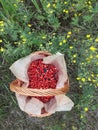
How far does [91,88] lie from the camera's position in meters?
2.12

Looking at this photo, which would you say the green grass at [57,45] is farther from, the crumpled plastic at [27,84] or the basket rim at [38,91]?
the basket rim at [38,91]

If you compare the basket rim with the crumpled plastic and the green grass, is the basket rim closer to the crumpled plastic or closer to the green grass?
the crumpled plastic

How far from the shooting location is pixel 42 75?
6.75 ft

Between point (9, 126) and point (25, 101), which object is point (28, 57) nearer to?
point (25, 101)

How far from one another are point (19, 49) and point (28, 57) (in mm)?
81

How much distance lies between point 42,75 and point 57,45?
235 mm

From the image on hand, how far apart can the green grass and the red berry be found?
0.10 meters

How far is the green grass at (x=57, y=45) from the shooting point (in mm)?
2080

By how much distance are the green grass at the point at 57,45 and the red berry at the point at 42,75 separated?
10 cm

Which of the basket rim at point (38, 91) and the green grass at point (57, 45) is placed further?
the green grass at point (57, 45)

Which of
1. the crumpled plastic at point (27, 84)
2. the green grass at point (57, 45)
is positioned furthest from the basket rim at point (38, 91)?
the green grass at point (57, 45)

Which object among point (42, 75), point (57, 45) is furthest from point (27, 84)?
point (57, 45)

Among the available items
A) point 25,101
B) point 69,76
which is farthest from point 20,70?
point 69,76

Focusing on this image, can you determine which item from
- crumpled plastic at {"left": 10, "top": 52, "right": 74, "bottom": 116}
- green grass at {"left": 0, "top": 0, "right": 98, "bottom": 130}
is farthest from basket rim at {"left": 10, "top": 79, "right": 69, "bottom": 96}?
green grass at {"left": 0, "top": 0, "right": 98, "bottom": 130}
